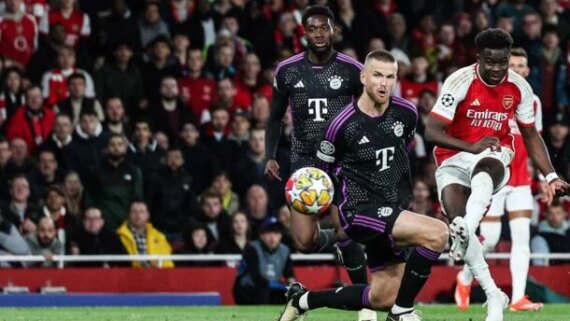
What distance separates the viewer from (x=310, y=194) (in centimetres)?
1101

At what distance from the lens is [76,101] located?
733 inches

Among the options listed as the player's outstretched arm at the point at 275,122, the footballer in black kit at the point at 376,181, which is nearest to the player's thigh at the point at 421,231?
the footballer in black kit at the point at 376,181

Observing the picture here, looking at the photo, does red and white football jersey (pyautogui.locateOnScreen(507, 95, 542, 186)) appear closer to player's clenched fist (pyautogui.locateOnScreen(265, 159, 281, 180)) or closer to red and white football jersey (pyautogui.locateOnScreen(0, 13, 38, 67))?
player's clenched fist (pyautogui.locateOnScreen(265, 159, 281, 180))

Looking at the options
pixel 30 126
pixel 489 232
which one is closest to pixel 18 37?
pixel 30 126

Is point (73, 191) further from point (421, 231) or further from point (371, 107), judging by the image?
point (421, 231)

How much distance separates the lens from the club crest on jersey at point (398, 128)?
11070 mm

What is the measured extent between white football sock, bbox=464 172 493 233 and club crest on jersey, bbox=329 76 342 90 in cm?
143

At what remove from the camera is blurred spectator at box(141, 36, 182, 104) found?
64.5 ft

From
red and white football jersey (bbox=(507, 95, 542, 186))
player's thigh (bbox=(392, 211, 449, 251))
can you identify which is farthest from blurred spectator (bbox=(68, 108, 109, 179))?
player's thigh (bbox=(392, 211, 449, 251))

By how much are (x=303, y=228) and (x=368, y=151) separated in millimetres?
1055

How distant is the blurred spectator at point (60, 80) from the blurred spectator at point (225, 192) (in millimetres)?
1988

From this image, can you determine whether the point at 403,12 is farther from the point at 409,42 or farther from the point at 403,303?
the point at 403,303

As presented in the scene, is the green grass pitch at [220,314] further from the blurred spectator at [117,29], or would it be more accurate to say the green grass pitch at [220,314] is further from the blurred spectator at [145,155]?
the blurred spectator at [117,29]

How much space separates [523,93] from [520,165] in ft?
8.30
